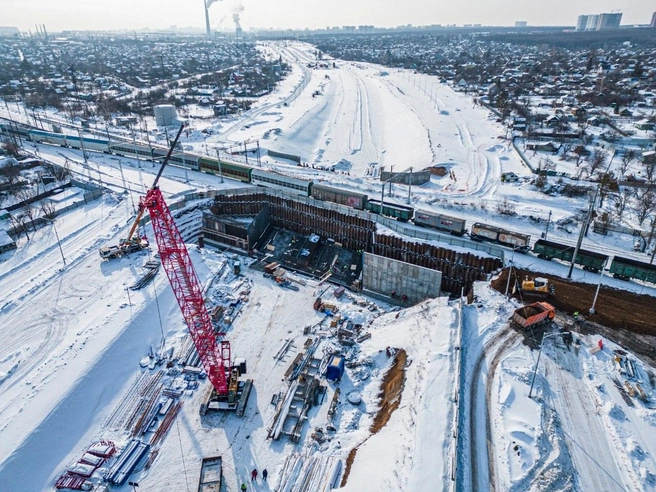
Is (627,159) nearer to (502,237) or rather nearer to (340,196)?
(502,237)

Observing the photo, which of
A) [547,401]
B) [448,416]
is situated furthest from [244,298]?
[547,401]

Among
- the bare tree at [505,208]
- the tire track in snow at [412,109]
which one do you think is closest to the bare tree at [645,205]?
the bare tree at [505,208]

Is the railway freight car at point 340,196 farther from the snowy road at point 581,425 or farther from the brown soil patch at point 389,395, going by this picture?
the snowy road at point 581,425

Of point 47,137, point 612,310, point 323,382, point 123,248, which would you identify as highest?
point 47,137

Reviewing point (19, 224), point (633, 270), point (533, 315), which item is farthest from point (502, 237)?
point (19, 224)

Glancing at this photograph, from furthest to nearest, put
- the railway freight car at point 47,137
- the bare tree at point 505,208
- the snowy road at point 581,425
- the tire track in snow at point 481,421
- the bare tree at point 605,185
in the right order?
the railway freight car at point 47,137, the bare tree at point 605,185, the bare tree at point 505,208, the snowy road at point 581,425, the tire track in snow at point 481,421

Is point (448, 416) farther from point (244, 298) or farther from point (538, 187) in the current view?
point (538, 187)
